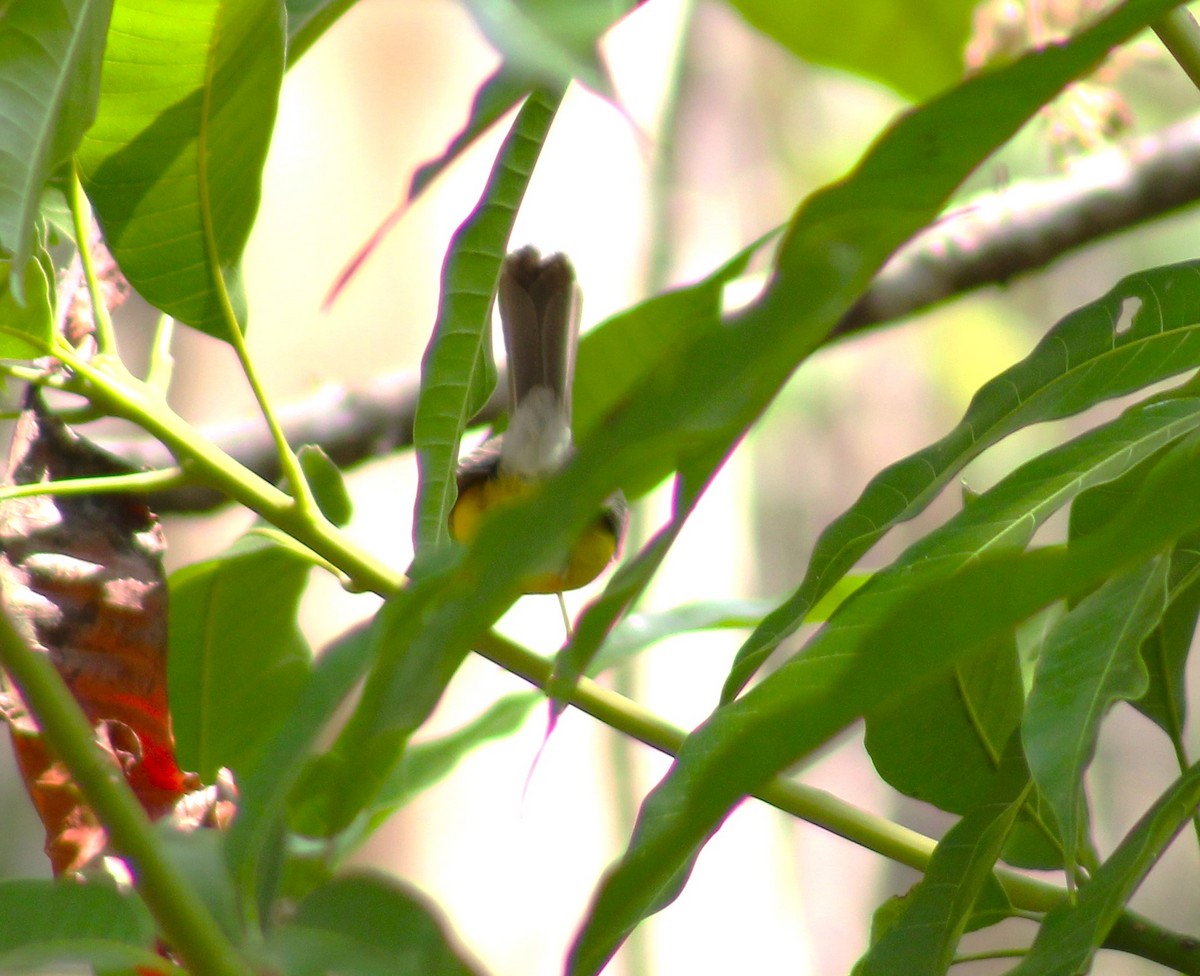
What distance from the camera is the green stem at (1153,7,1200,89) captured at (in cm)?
61

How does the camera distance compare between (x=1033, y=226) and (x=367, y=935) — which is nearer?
(x=367, y=935)

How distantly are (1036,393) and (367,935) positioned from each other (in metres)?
0.43

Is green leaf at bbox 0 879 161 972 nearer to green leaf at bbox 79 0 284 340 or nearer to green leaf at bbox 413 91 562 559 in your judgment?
green leaf at bbox 413 91 562 559

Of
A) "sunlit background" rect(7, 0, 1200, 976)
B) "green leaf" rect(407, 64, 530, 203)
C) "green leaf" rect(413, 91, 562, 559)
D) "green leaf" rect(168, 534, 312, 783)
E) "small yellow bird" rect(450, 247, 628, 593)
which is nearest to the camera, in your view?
"green leaf" rect(407, 64, 530, 203)

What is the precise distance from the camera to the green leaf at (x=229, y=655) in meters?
0.87

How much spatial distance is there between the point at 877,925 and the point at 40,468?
25.1 inches

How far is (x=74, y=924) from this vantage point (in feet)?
1.46

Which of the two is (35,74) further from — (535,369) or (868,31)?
(535,369)

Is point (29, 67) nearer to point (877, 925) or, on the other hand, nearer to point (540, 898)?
point (877, 925)

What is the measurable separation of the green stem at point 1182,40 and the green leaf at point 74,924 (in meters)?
0.59

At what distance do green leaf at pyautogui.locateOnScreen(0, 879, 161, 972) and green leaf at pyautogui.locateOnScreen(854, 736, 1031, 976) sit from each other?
1.19ft

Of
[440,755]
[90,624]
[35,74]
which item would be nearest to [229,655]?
[90,624]

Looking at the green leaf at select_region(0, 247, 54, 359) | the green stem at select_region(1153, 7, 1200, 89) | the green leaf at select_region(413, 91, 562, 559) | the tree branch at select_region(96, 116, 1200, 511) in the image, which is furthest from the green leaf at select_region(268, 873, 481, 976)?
the tree branch at select_region(96, 116, 1200, 511)

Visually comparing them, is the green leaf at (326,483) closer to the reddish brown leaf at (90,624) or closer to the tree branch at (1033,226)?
the reddish brown leaf at (90,624)
